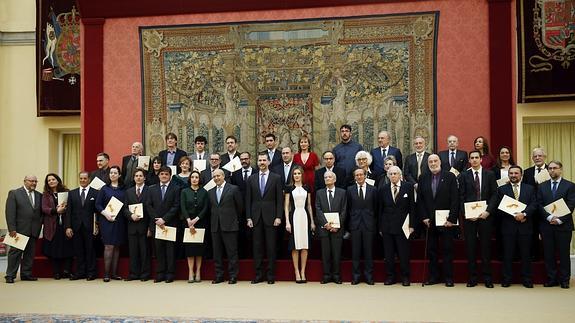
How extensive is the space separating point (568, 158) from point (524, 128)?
0.93m

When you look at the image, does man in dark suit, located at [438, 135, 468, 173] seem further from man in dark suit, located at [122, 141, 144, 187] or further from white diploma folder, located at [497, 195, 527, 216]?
man in dark suit, located at [122, 141, 144, 187]

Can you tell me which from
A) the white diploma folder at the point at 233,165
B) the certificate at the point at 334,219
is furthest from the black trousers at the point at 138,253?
the certificate at the point at 334,219

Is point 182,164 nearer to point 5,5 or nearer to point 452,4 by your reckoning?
point 452,4

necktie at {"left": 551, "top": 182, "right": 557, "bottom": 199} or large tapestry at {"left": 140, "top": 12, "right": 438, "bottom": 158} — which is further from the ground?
large tapestry at {"left": 140, "top": 12, "right": 438, "bottom": 158}

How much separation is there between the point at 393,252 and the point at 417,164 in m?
1.43

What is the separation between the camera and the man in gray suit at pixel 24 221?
9.42 meters

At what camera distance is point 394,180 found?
8500 millimetres

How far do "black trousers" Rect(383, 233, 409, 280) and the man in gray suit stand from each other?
4.55 metres

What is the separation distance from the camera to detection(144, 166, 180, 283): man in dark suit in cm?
902

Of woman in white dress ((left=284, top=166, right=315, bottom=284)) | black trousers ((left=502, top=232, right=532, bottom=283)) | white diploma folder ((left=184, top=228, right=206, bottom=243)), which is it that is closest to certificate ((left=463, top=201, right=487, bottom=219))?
black trousers ((left=502, top=232, right=532, bottom=283))

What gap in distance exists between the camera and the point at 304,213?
877cm

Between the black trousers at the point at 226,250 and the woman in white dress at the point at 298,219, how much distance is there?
69 centimetres

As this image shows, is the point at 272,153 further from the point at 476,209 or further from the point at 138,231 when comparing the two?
the point at 476,209

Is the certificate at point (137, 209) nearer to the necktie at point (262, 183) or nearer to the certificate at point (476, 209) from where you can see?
the necktie at point (262, 183)
